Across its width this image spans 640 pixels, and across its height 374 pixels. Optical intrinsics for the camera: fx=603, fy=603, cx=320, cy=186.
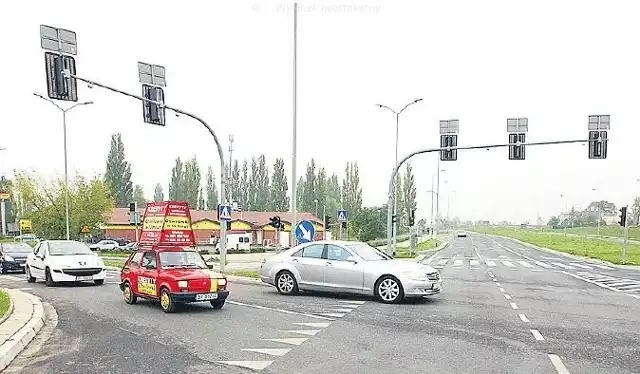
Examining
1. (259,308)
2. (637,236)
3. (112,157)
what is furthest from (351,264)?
(637,236)

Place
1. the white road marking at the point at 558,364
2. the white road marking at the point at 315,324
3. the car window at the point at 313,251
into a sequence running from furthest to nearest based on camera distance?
the car window at the point at 313,251 → the white road marking at the point at 315,324 → the white road marking at the point at 558,364

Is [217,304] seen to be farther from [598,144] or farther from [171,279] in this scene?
[598,144]

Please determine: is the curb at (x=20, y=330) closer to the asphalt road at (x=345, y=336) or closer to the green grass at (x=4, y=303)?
the green grass at (x=4, y=303)

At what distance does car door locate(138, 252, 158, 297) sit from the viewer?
13.4m

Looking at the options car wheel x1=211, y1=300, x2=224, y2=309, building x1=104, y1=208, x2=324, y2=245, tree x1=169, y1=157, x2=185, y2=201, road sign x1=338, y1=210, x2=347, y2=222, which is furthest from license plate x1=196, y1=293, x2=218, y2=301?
tree x1=169, y1=157, x2=185, y2=201

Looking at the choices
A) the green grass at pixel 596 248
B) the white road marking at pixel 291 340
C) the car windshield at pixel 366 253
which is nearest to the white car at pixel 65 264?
the car windshield at pixel 366 253

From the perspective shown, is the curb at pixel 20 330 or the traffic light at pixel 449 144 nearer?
the curb at pixel 20 330

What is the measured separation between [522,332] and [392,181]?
16.1 m

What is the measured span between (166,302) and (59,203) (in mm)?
40339

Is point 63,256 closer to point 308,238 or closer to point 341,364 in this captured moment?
point 308,238

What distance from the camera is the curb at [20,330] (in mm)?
8137

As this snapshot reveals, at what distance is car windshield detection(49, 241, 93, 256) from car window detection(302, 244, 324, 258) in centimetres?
829

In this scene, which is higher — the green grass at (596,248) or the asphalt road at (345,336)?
the asphalt road at (345,336)

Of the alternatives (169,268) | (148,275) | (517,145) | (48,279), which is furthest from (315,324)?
(517,145)
